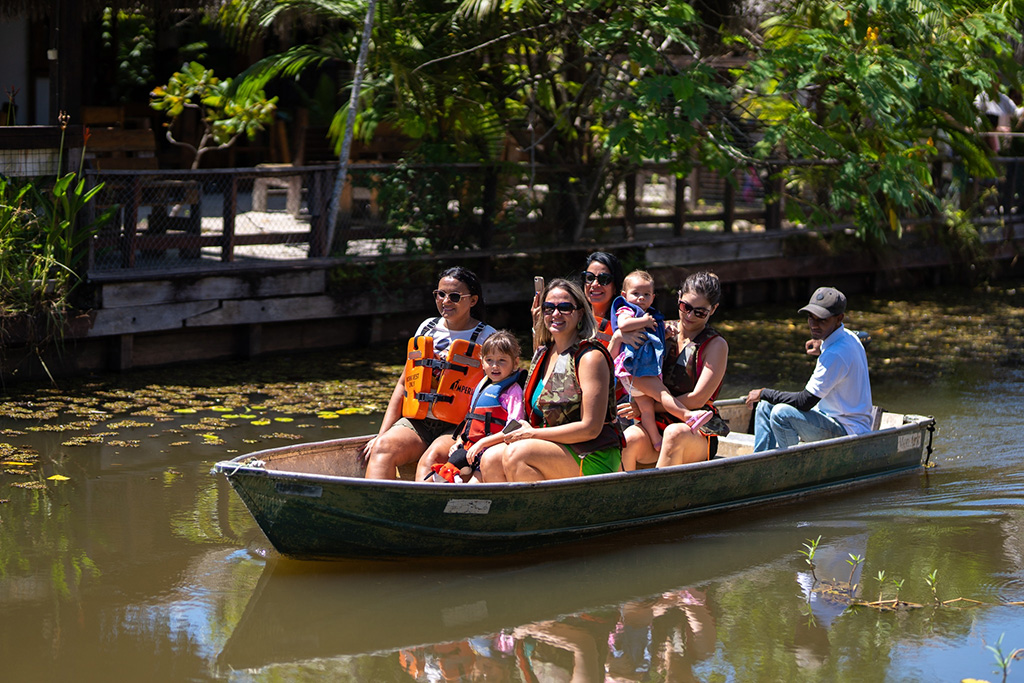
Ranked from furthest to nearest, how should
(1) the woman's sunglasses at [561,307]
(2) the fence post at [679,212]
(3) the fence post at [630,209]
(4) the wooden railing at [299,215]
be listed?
(2) the fence post at [679,212] < (3) the fence post at [630,209] < (4) the wooden railing at [299,215] < (1) the woman's sunglasses at [561,307]

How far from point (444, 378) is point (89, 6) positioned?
6.05 m

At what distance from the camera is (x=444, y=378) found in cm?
664

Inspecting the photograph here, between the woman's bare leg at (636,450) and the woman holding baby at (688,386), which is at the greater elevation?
the woman holding baby at (688,386)

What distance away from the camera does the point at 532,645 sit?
17.4 ft

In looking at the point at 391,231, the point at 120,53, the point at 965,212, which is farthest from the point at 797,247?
the point at 120,53

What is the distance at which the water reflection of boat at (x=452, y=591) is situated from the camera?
211 inches

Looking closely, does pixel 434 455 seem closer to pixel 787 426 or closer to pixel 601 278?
pixel 601 278

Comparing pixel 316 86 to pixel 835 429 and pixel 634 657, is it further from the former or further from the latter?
pixel 634 657

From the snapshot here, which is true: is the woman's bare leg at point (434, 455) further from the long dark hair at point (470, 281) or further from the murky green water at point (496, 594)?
the long dark hair at point (470, 281)

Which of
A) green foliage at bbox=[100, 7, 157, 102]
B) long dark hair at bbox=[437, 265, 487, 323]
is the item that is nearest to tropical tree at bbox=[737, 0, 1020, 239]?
long dark hair at bbox=[437, 265, 487, 323]

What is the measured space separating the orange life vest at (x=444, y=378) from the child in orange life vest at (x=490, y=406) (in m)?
0.23

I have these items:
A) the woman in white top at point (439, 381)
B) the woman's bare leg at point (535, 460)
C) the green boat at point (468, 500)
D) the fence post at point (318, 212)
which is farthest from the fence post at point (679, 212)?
the woman's bare leg at point (535, 460)

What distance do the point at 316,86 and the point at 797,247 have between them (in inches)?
276

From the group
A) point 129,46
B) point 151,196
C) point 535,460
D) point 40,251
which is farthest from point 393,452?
point 129,46
